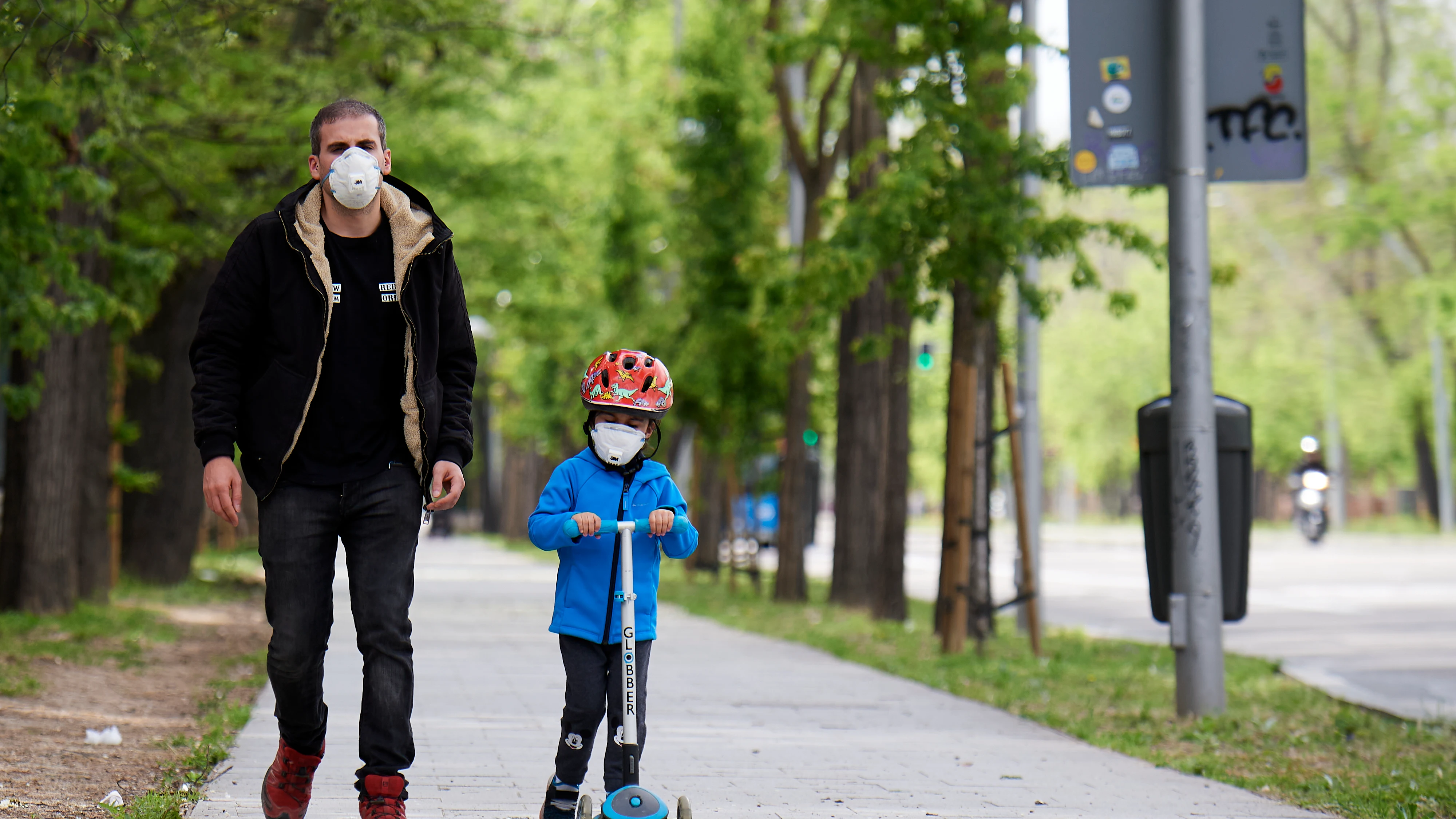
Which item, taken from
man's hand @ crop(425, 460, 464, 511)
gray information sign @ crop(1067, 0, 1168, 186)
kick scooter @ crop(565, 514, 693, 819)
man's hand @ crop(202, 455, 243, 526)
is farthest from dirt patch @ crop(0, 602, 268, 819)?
gray information sign @ crop(1067, 0, 1168, 186)

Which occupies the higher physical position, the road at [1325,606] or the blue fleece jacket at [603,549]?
the blue fleece jacket at [603,549]

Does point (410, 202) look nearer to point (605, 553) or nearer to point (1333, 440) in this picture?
point (605, 553)

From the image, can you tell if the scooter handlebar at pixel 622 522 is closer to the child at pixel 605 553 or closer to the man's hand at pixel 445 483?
the child at pixel 605 553

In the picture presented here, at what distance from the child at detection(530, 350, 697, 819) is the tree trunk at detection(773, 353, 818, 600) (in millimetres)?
13622

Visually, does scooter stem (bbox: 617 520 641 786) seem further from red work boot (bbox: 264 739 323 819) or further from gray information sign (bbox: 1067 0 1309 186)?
gray information sign (bbox: 1067 0 1309 186)

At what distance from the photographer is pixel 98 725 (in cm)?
760

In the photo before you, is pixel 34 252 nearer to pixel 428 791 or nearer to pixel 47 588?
pixel 47 588

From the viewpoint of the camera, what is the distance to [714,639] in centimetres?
1355

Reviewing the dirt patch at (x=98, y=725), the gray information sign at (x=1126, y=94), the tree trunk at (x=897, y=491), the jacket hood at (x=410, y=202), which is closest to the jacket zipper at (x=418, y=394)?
the jacket hood at (x=410, y=202)

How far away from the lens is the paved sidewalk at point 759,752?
19.2 feet

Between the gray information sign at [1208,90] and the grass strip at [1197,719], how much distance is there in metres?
2.93

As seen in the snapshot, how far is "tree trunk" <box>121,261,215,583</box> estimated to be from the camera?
17.8 meters

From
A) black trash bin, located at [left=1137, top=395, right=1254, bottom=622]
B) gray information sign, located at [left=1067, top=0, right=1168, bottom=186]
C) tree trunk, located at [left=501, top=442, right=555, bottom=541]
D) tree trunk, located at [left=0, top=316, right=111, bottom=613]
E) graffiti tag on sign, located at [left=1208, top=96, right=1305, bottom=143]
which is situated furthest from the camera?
tree trunk, located at [left=501, top=442, right=555, bottom=541]

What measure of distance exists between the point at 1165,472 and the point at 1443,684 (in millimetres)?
3945
